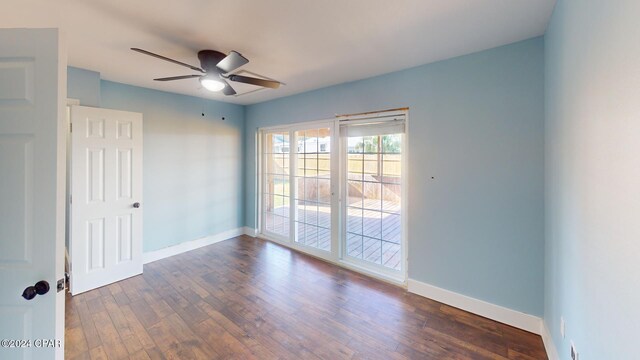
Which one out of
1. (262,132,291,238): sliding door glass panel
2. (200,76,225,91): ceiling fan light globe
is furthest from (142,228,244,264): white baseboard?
(200,76,225,91): ceiling fan light globe

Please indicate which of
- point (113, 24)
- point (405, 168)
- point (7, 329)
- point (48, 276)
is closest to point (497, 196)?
point (405, 168)

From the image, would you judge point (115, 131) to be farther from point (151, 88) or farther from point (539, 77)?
point (539, 77)

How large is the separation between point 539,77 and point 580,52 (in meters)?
1.01

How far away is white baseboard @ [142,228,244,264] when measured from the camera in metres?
3.83

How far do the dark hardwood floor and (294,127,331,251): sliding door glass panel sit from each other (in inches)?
32.5

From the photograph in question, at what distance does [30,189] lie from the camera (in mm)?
1196

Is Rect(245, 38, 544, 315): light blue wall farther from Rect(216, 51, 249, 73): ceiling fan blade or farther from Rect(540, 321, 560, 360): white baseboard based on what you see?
Rect(216, 51, 249, 73): ceiling fan blade

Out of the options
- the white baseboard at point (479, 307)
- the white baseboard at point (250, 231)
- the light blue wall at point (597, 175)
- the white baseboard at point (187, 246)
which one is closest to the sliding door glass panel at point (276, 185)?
the white baseboard at point (250, 231)

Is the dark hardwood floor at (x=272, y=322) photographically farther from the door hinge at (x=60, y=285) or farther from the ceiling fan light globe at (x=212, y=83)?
the ceiling fan light globe at (x=212, y=83)

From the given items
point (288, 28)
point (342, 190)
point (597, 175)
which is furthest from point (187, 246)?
point (597, 175)

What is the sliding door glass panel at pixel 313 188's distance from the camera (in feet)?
13.0

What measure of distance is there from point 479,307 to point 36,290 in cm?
327

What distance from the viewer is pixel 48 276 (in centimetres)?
119

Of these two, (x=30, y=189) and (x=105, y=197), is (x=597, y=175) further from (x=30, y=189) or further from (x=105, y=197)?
(x=105, y=197)
